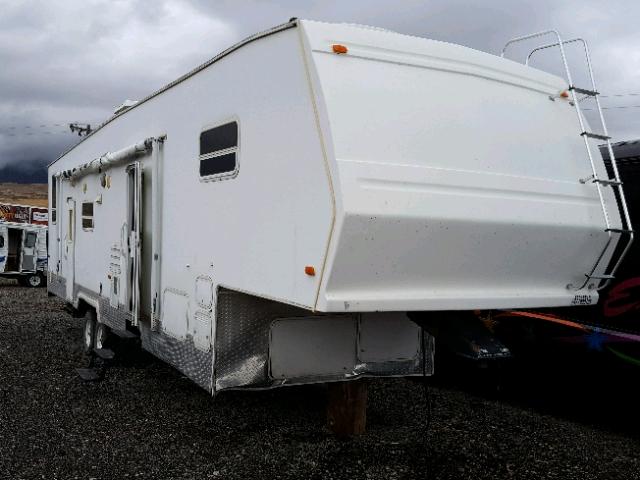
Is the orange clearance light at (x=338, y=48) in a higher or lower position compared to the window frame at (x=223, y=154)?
higher

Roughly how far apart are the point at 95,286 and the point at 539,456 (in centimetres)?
480

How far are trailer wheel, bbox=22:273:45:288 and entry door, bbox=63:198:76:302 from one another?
12.7 m

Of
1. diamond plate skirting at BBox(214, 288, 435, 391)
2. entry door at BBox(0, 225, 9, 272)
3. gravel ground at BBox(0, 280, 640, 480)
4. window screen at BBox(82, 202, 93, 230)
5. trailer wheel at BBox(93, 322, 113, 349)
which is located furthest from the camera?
entry door at BBox(0, 225, 9, 272)

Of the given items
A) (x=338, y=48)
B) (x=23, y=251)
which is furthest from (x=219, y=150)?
(x=23, y=251)

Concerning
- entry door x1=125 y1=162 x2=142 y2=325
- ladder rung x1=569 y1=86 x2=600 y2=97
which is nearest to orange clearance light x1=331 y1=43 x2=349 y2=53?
ladder rung x1=569 y1=86 x2=600 y2=97

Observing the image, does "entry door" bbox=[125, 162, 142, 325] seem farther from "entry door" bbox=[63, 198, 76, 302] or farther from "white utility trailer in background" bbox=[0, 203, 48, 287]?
"white utility trailer in background" bbox=[0, 203, 48, 287]

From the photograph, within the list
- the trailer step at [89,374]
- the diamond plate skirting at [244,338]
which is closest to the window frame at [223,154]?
the diamond plate skirting at [244,338]

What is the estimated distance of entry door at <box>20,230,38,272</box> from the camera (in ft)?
63.8

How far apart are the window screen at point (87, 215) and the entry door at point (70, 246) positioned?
50cm

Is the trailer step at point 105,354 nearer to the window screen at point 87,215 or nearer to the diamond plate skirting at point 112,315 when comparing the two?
the diamond plate skirting at point 112,315

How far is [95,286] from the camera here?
690cm

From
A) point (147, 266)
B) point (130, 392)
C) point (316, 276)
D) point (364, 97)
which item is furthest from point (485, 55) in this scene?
point (130, 392)

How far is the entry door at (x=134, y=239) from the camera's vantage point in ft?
18.0

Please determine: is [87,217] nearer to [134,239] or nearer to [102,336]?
[102,336]
